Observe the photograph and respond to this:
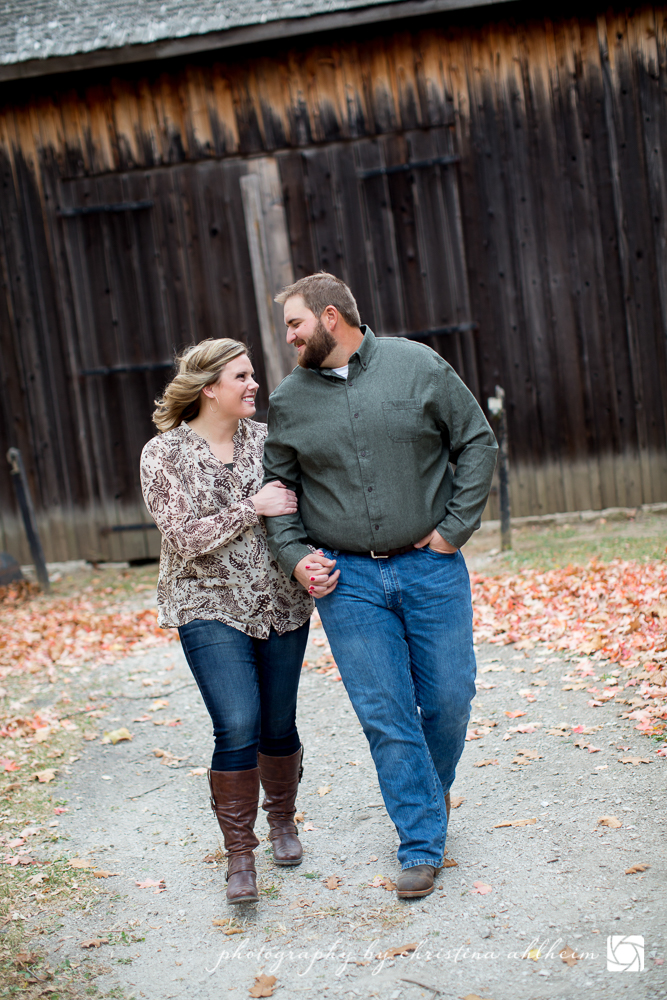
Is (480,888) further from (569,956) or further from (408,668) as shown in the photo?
(408,668)

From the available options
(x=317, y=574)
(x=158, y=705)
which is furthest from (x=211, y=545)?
(x=158, y=705)

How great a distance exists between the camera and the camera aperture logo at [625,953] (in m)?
2.58

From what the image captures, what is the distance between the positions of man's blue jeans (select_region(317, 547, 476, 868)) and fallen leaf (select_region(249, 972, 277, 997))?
614 millimetres

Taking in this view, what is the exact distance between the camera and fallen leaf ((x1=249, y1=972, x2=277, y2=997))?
2727mm

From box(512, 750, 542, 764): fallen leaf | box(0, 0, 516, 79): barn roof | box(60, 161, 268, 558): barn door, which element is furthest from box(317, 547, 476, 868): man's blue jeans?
box(0, 0, 516, 79): barn roof

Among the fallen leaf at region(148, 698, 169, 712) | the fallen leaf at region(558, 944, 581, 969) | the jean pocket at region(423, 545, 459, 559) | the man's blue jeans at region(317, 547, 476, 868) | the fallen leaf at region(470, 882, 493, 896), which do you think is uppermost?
the jean pocket at region(423, 545, 459, 559)

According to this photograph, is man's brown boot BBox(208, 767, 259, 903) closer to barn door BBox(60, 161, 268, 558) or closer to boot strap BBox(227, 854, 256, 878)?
boot strap BBox(227, 854, 256, 878)

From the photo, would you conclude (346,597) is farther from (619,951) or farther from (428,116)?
(428,116)

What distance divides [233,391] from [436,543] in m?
0.92

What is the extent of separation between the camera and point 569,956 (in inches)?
105

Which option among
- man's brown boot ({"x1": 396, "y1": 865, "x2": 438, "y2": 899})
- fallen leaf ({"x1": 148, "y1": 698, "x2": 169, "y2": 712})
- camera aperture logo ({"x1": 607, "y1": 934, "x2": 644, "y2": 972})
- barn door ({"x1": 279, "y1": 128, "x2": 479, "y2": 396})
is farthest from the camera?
barn door ({"x1": 279, "y1": 128, "x2": 479, "y2": 396})

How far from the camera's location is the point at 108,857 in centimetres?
381

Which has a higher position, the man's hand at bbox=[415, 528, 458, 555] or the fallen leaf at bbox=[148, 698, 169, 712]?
the man's hand at bbox=[415, 528, 458, 555]

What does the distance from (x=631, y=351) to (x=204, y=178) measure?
412 cm
